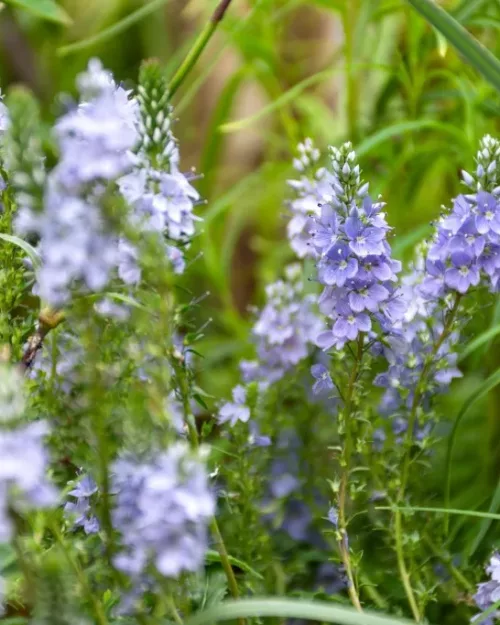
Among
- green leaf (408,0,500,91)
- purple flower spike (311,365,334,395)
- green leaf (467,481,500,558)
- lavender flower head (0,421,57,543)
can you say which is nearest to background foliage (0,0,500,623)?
green leaf (467,481,500,558)

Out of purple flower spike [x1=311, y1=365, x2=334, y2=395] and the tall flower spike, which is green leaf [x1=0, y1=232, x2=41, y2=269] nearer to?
purple flower spike [x1=311, y1=365, x2=334, y2=395]

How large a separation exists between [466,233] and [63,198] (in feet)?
1.24

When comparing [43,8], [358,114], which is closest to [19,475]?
[43,8]

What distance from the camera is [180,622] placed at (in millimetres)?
652

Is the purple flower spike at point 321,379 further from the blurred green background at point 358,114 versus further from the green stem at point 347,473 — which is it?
the blurred green background at point 358,114

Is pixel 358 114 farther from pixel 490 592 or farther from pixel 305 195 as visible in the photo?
pixel 490 592

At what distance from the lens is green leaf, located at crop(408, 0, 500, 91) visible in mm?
776

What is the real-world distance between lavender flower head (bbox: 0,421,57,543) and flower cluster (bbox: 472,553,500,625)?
46 cm

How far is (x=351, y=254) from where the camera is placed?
738mm

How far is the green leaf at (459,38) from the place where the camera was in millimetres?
776

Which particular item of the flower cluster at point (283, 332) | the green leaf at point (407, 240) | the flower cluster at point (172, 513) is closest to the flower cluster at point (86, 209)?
the flower cluster at point (172, 513)

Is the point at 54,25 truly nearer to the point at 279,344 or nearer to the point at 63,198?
the point at 279,344

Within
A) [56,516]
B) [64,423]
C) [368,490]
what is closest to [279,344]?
[368,490]

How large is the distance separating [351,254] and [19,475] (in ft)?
1.14
